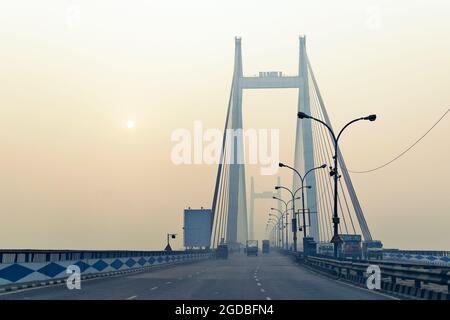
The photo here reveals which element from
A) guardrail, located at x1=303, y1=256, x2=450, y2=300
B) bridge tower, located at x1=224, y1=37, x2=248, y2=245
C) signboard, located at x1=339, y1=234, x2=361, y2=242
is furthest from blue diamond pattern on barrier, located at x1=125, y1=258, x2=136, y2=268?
bridge tower, located at x1=224, y1=37, x2=248, y2=245

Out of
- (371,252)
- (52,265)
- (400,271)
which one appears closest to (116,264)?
(52,265)

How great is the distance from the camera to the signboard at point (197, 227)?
8194 cm

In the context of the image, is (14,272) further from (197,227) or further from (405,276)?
(197,227)

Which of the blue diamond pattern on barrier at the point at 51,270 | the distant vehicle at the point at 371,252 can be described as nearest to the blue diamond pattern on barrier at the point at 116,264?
the blue diamond pattern on barrier at the point at 51,270

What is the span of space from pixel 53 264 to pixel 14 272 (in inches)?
182

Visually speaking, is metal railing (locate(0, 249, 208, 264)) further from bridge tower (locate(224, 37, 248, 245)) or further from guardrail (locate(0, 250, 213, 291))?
bridge tower (locate(224, 37, 248, 245))

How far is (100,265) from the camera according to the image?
136ft

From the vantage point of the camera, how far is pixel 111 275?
43.2m

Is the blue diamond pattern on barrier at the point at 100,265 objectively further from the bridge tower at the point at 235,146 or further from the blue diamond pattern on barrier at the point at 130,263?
the bridge tower at the point at 235,146

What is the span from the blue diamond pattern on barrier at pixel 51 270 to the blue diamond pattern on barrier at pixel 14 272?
1811 mm
